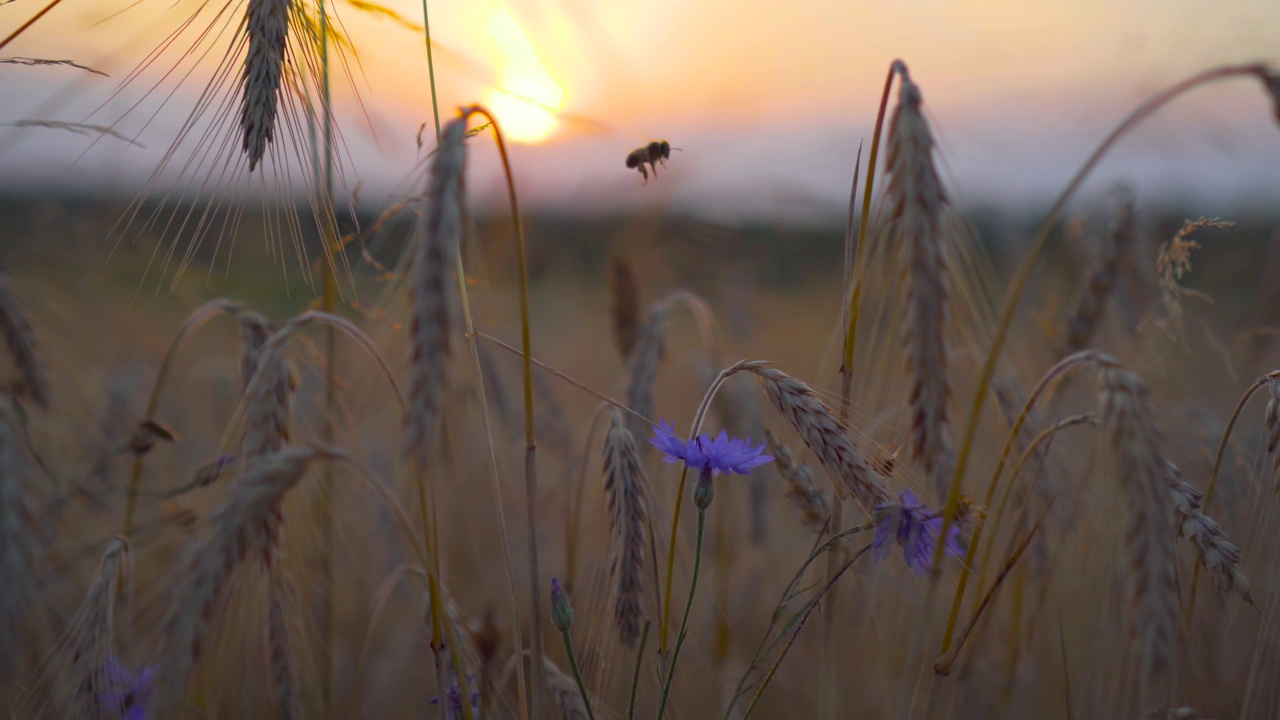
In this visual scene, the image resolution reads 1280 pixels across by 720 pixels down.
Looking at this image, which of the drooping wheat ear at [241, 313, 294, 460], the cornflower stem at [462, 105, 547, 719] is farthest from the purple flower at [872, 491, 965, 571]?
the drooping wheat ear at [241, 313, 294, 460]

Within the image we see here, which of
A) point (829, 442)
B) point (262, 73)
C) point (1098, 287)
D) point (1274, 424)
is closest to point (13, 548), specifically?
point (262, 73)

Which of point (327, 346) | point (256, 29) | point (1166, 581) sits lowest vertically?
point (1166, 581)

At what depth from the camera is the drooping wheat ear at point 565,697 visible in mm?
1310

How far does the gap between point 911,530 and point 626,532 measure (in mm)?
477

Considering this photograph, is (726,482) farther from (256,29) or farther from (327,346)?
(256,29)

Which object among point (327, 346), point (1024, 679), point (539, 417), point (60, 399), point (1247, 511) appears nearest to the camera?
point (327, 346)

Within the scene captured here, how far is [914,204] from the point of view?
995 mm

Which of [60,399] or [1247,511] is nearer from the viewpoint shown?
[60,399]

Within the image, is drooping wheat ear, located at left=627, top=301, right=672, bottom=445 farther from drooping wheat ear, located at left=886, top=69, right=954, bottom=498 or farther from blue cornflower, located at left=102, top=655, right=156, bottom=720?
blue cornflower, located at left=102, top=655, right=156, bottom=720

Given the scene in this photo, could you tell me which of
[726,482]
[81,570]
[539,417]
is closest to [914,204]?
[726,482]

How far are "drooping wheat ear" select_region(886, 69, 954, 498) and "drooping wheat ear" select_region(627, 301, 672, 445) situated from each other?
3.20ft

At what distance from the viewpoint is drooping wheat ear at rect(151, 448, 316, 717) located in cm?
78

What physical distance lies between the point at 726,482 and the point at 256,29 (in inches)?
62.9

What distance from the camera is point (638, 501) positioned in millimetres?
1263
